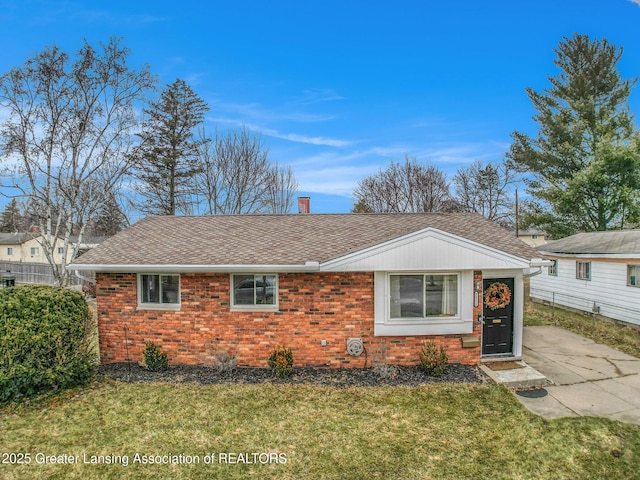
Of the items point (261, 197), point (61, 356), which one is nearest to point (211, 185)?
point (261, 197)

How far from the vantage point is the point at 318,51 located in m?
17.2

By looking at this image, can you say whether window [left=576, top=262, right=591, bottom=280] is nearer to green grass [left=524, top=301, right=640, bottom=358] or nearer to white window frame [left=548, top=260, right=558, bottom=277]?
white window frame [left=548, top=260, right=558, bottom=277]

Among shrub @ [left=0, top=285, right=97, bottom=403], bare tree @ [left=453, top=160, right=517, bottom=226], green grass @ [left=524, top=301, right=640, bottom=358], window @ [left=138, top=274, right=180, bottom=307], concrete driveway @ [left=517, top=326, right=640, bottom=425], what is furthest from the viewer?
bare tree @ [left=453, top=160, right=517, bottom=226]

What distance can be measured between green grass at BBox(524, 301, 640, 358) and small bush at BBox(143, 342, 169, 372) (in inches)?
467

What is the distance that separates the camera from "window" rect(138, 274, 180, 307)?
8.23m

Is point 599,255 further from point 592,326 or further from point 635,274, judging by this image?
point 592,326

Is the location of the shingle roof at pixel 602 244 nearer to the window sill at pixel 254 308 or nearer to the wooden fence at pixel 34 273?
the window sill at pixel 254 308

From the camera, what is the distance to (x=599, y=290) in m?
13.0

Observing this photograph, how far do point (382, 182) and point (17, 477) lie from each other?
3031 centimetres

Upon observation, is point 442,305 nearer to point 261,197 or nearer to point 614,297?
point 614,297

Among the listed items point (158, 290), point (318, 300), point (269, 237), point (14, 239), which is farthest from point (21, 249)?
point (318, 300)

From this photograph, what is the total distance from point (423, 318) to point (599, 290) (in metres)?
9.87

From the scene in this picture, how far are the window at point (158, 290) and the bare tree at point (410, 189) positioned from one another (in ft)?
Result: 82.6

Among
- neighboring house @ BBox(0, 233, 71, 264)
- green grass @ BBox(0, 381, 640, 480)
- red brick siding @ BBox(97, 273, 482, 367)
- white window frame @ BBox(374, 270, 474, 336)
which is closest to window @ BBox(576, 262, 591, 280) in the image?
red brick siding @ BBox(97, 273, 482, 367)
